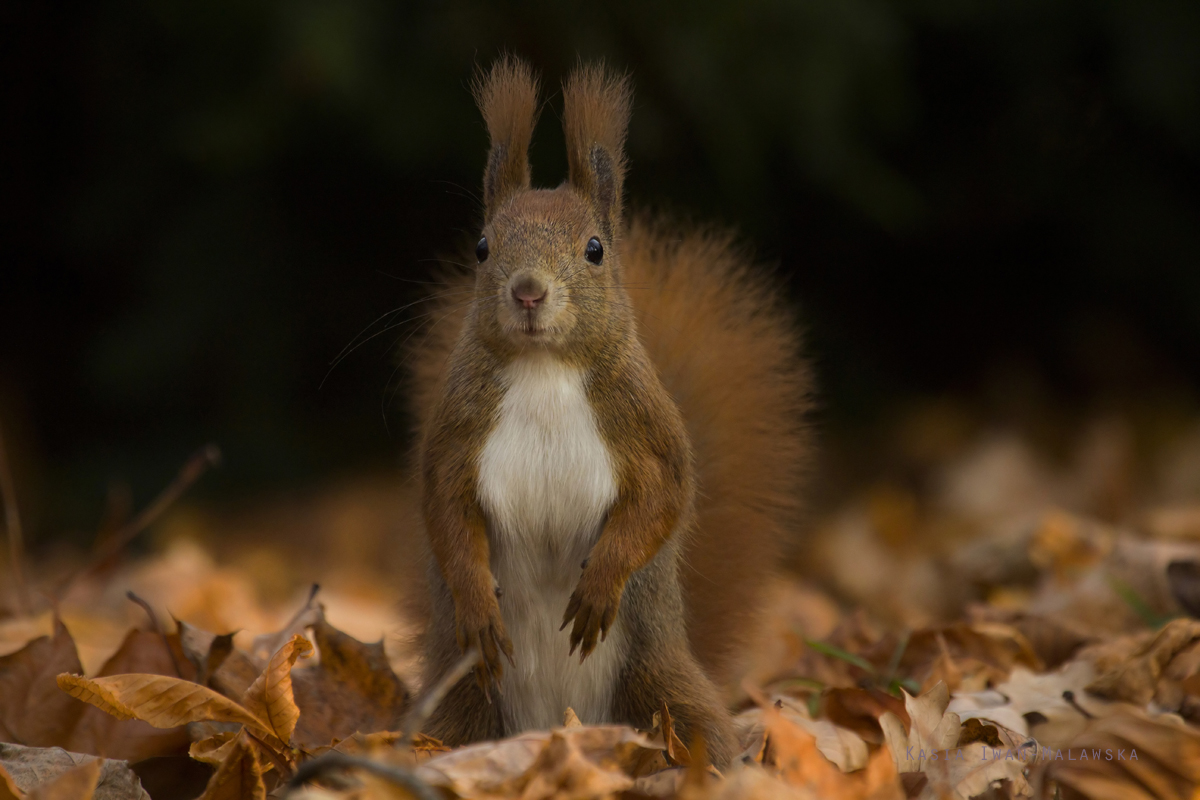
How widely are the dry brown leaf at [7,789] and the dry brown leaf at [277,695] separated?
0.80ft

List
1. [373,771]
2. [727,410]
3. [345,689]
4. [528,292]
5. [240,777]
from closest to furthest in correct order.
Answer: [373,771] → [240,777] → [528,292] → [345,689] → [727,410]

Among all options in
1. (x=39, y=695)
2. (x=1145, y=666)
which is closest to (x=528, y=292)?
(x=39, y=695)

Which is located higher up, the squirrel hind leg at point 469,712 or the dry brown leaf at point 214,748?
the squirrel hind leg at point 469,712

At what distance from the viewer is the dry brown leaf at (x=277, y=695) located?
1317 mm

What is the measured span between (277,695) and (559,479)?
16.0 inches

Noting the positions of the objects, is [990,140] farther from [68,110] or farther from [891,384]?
[68,110]

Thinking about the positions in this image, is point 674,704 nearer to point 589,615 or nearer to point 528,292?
point 589,615

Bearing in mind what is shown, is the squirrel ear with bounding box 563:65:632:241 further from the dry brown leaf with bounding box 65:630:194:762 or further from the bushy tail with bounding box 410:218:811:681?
the dry brown leaf with bounding box 65:630:194:762

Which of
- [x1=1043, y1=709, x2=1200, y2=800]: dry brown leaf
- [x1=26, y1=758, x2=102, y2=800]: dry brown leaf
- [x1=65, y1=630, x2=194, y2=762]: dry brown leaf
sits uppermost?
[x1=1043, y1=709, x2=1200, y2=800]: dry brown leaf

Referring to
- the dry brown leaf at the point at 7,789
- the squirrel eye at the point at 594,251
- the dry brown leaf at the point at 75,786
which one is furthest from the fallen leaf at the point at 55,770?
the squirrel eye at the point at 594,251

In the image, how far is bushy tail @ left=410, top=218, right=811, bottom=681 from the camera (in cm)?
175

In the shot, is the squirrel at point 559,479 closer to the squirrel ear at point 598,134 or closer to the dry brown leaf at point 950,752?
the squirrel ear at point 598,134

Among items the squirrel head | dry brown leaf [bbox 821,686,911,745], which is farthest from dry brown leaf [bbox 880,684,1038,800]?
the squirrel head

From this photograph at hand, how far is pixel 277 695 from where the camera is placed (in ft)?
4.34
